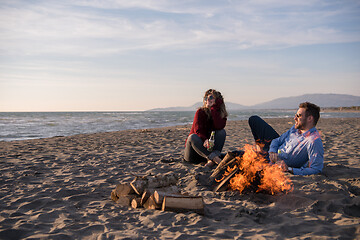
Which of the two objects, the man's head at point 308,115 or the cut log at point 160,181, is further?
the man's head at point 308,115

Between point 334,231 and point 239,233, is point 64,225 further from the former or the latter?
point 334,231

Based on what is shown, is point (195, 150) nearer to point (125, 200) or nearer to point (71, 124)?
point (125, 200)

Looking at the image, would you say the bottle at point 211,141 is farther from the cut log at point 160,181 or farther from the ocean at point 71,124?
the ocean at point 71,124

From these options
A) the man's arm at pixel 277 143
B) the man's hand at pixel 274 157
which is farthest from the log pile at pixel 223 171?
the man's arm at pixel 277 143

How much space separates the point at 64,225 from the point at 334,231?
3367 millimetres

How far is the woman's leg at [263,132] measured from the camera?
544cm

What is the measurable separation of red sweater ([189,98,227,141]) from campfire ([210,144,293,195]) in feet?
5.64

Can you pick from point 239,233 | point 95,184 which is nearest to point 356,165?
point 239,233

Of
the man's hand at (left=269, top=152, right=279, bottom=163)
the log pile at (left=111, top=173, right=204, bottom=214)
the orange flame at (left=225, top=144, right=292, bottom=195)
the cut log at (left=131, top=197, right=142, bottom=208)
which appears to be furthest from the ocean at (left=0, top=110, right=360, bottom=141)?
the man's hand at (left=269, top=152, right=279, bottom=163)

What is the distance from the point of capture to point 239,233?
10.0ft

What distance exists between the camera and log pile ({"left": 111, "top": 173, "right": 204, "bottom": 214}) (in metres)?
3.65

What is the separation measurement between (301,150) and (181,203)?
7.86 feet

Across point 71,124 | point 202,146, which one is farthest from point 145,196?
point 71,124

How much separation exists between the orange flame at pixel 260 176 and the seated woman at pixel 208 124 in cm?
169
